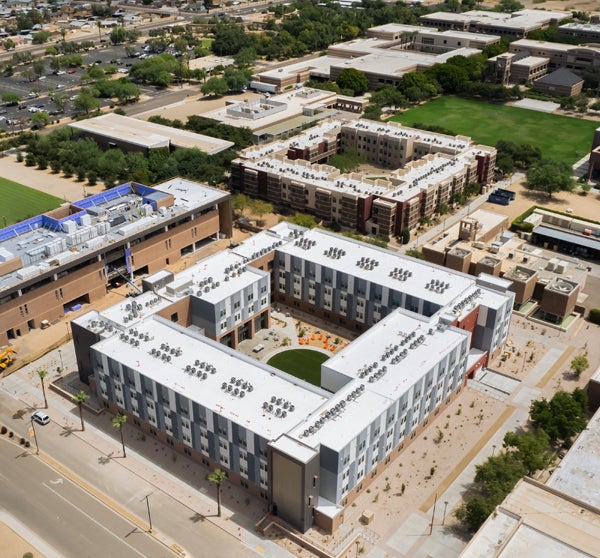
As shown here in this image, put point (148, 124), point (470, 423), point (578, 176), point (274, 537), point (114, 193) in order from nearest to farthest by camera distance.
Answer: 1. point (274, 537)
2. point (470, 423)
3. point (114, 193)
4. point (578, 176)
5. point (148, 124)

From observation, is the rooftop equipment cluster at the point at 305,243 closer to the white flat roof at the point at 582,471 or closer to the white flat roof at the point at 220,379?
the white flat roof at the point at 220,379

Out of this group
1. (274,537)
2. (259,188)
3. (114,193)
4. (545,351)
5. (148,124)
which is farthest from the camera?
(148,124)

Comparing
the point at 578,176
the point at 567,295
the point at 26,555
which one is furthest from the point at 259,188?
the point at 26,555

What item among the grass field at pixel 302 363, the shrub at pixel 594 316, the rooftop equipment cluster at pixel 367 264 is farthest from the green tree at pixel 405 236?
the grass field at pixel 302 363

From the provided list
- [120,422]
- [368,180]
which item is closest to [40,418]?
[120,422]

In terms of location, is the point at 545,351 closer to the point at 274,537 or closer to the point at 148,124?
the point at 274,537

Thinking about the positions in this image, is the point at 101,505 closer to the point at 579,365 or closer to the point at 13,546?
the point at 13,546

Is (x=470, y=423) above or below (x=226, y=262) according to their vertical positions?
below
